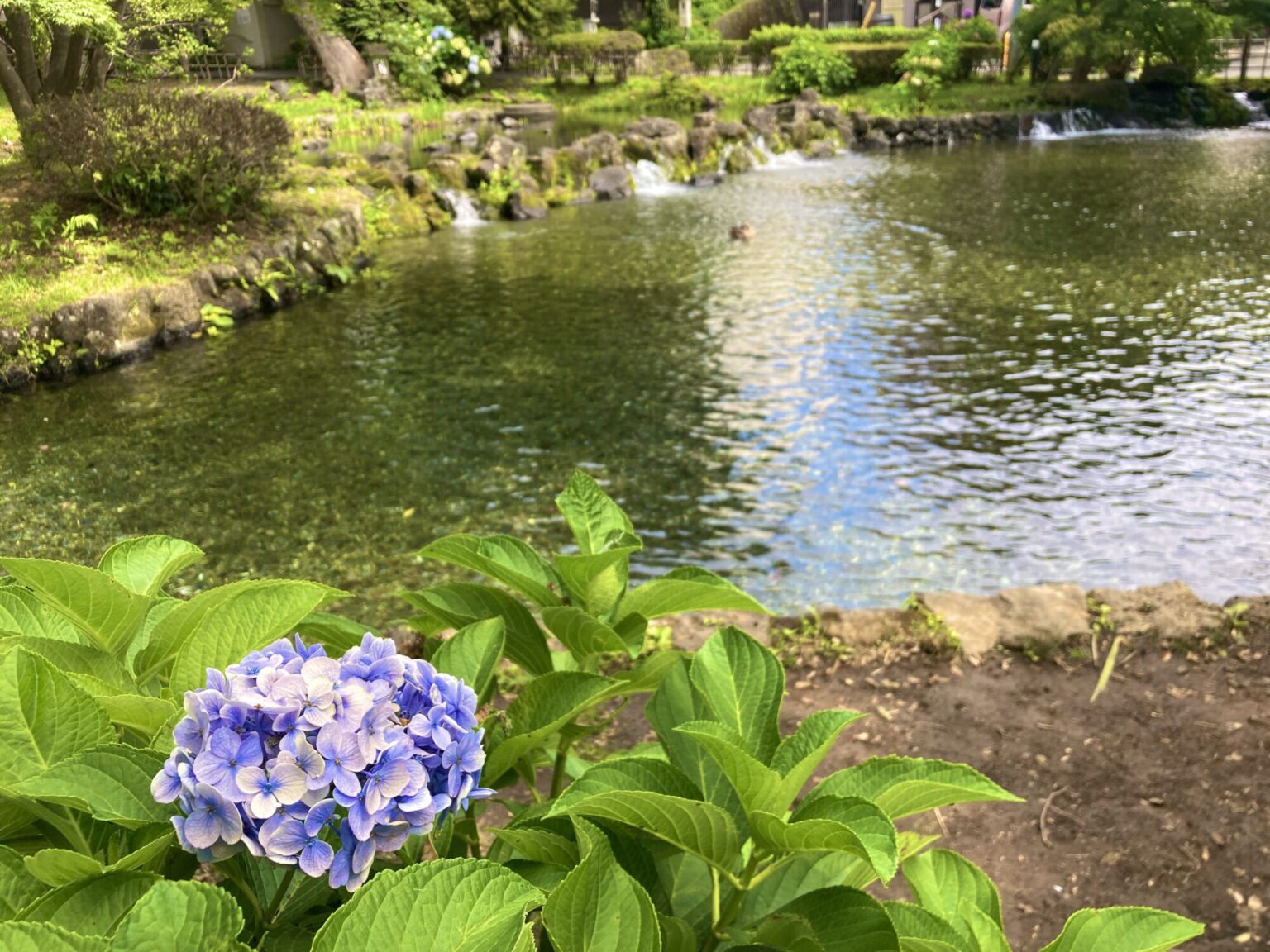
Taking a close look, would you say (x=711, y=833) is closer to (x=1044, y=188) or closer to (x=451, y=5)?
(x=1044, y=188)

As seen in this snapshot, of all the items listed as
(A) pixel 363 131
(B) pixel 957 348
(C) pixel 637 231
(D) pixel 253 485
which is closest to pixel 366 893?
(D) pixel 253 485

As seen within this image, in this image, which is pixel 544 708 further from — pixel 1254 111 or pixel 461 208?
pixel 1254 111

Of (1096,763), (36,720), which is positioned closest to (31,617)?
(36,720)

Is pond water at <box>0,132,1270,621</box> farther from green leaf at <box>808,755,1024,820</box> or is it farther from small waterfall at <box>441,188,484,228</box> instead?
green leaf at <box>808,755,1024,820</box>

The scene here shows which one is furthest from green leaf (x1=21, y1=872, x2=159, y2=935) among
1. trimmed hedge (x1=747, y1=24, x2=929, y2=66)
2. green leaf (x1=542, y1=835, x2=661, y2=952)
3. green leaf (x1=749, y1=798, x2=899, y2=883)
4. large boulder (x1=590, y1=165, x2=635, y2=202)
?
trimmed hedge (x1=747, y1=24, x2=929, y2=66)

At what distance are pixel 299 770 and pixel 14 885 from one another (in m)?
0.36

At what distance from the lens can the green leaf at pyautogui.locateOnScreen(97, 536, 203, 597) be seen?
4.41 ft

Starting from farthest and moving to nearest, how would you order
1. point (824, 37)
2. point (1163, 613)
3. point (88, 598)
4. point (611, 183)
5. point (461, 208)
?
point (824, 37)
point (611, 183)
point (461, 208)
point (1163, 613)
point (88, 598)

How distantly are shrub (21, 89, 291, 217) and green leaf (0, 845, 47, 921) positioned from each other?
10.9 m

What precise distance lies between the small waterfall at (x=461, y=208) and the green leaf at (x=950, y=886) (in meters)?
14.5

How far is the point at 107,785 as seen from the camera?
935mm

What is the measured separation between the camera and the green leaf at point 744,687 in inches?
51.1

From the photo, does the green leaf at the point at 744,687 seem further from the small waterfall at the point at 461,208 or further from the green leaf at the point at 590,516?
the small waterfall at the point at 461,208

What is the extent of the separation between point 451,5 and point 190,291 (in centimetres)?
2425
